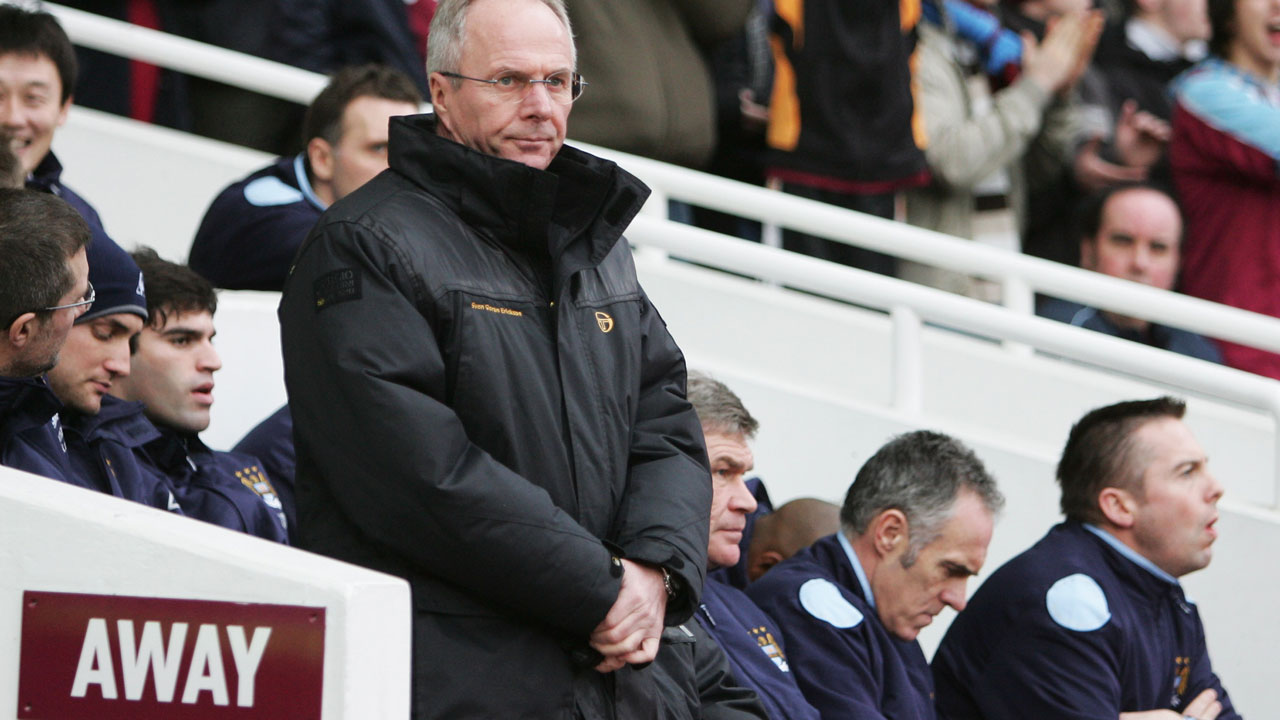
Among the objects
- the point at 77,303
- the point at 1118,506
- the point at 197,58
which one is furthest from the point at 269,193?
the point at 1118,506

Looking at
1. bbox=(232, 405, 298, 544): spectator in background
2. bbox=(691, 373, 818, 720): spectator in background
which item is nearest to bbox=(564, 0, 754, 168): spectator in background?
bbox=(232, 405, 298, 544): spectator in background

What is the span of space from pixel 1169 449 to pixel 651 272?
2219 mm

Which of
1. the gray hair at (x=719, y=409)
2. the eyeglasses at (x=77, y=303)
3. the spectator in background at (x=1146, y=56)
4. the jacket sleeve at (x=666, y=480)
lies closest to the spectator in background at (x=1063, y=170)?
the spectator in background at (x=1146, y=56)

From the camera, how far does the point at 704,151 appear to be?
23.9ft

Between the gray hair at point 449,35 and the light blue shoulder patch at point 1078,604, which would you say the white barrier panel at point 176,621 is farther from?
the light blue shoulder patch at point 1078,604

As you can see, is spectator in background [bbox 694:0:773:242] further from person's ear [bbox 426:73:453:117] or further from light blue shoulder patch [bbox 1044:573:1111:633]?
person's ear [bbox 426:73:453:117]

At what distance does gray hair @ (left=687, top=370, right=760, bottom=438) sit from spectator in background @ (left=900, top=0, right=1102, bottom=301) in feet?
10.4

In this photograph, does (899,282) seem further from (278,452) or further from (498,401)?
(498,401)

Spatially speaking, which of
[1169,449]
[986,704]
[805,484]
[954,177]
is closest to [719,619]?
[986,704]

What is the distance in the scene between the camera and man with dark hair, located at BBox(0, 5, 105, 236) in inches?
202

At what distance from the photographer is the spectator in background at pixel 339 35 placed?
6871 millimetres

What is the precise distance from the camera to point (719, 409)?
14.8 ft

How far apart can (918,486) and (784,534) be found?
2.20 feet

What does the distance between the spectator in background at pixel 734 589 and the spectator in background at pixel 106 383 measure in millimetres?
1256
